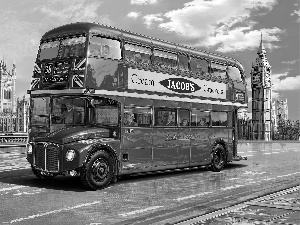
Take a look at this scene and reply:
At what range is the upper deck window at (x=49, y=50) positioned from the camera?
1184cm

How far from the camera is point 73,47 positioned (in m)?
11.5

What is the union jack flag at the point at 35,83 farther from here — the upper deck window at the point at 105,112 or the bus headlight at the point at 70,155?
the bus headlight at the point at 70,155

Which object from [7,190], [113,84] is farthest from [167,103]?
[7,190]

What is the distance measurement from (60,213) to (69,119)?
148 inches

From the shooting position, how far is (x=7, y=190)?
34.7 ft

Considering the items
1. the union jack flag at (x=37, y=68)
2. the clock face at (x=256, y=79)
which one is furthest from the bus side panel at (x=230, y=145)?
the clock face at (x=256, y=79)

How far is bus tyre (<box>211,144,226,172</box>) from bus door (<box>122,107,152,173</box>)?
141 inches

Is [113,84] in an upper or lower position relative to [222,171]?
upper

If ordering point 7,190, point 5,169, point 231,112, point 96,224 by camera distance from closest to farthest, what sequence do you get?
point 96,224, point 7,190, point 5,169, point 231,112

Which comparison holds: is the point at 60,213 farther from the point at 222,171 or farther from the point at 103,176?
the point at 222,171

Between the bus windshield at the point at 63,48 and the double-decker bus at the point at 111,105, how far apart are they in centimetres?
3

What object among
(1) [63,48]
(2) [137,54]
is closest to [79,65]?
(1) [63,48]

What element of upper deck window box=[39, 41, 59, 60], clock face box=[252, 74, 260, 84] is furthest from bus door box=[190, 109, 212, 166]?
clock face box=[252, 74, 260, 84]

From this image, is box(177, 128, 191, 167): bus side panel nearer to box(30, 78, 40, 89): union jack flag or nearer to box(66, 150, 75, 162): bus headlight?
box(66, 150, 75, 162): bus headlight
